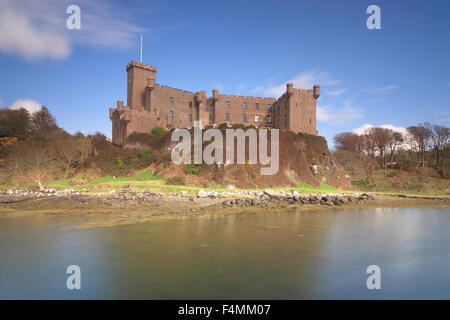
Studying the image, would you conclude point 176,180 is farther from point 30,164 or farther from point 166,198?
point 30,164

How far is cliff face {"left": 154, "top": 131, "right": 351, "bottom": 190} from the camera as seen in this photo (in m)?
28.9

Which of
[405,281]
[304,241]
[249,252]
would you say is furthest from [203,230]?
[405,281]

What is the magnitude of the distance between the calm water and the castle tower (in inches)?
1162

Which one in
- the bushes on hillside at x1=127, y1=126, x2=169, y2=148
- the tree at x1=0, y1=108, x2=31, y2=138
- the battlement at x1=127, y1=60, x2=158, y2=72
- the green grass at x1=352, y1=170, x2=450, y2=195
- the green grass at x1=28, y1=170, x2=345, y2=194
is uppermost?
the battlement at x1=127, y1=60, x2=158, y2=72

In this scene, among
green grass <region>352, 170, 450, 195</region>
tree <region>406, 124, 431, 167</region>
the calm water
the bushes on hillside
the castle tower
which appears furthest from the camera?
tree <region>406, 124, 431, 167</region>

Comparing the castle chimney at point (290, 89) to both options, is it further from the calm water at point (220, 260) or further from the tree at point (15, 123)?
the tree at point (15, 123)

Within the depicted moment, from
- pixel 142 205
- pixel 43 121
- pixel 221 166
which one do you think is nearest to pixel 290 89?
pixel 221 166

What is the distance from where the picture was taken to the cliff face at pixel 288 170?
2892cm

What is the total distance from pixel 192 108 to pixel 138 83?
9467 millimetres

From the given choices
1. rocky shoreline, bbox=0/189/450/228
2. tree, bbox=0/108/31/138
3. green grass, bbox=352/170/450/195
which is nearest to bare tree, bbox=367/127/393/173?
green grass, bbox=352/170/450/195

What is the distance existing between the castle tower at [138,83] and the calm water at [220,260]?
29.5 m

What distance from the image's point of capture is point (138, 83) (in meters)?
41.6

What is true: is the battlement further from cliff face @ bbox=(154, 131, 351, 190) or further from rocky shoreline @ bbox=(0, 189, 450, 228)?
rocky shoreline @ bbox=(0, 189, 450, 228)
